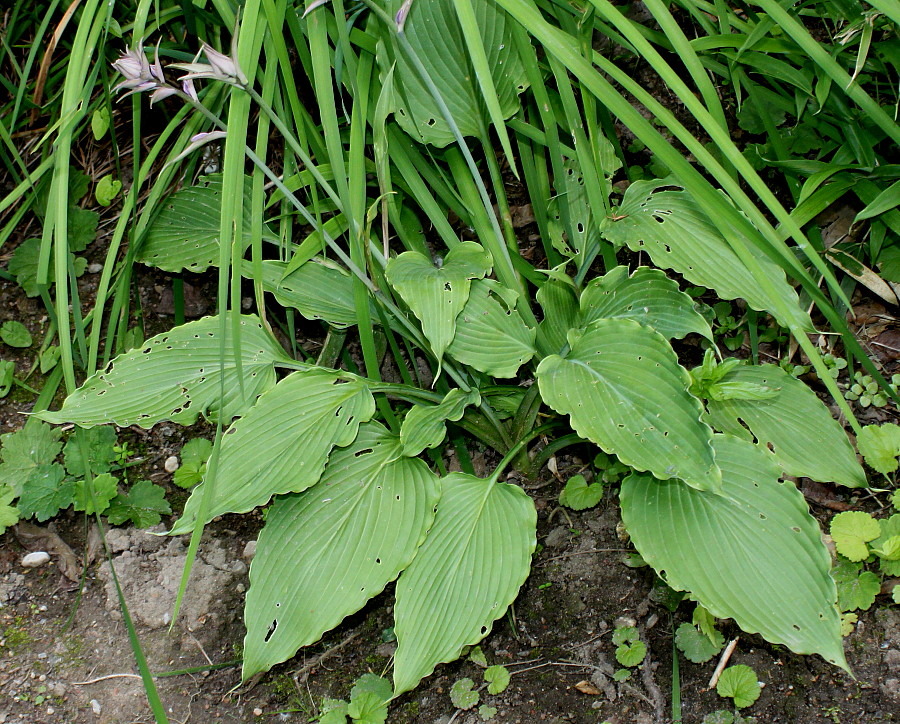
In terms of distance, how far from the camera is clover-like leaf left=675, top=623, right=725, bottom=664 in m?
1.38

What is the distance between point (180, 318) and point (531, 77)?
1.04 m

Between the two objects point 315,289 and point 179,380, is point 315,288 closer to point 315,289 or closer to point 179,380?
point 315,289

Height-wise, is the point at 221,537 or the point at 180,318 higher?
the point at 180,318

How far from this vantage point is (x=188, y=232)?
1756 mm

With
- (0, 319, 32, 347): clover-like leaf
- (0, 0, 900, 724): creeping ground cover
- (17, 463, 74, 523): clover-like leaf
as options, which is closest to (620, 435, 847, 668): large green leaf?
(0, 0, 900, 724): creeping ground cover

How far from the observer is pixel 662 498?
4.36ft

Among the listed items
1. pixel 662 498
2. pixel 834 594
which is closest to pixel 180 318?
pixel 662 498

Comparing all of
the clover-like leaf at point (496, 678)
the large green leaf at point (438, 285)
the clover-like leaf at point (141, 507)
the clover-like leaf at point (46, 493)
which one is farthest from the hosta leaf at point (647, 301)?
the clover-like leaf at point (46, 493)

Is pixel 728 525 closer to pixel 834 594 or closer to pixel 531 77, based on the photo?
pixel 834 594

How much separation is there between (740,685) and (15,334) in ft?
6.27

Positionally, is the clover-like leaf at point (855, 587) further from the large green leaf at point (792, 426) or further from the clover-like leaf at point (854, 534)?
the large green leaf at point (792, 426)

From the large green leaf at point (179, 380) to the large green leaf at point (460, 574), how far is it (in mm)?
452

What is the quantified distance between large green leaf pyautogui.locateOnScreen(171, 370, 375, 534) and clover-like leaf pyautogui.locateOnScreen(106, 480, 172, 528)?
45 centimetres

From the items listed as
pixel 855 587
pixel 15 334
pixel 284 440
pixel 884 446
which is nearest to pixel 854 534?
pixel 855 587
